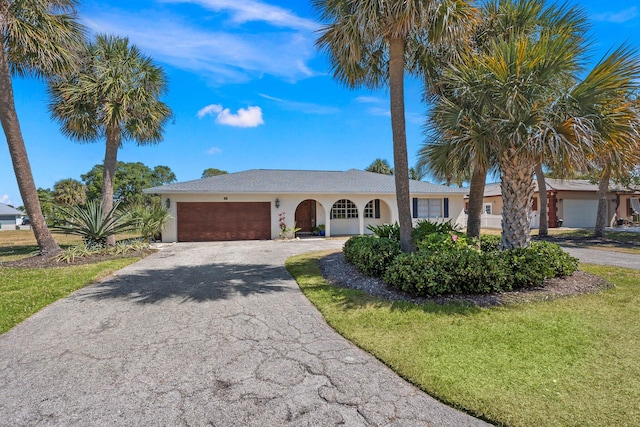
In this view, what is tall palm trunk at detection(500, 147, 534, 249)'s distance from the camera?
669 cm

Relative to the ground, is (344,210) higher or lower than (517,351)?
higher

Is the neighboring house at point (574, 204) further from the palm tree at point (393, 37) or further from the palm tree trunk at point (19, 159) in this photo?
the palm tree trunk at point (19, 159)

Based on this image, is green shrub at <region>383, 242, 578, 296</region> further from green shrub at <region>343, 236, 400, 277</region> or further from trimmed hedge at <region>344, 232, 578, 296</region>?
green shrub at <region>343, 236, 400, 277</region>

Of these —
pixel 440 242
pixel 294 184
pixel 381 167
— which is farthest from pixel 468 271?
pixel 381 167

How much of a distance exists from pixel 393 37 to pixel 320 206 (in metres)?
12.6

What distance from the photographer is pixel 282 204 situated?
17.6 m

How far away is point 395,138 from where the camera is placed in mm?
7309

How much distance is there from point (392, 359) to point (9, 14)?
548 inches

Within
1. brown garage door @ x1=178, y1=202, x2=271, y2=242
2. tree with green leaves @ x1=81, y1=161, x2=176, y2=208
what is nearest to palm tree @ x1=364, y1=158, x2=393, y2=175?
brown garage door @ x1=178, y1=202, x2=271, y2=242

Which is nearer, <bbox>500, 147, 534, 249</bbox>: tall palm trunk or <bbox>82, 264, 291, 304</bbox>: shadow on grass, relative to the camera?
<bbox>82, 264, 291, 304</bbox>: shadow on grass

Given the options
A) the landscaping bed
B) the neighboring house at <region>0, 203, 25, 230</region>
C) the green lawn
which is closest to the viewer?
→ the green lawn

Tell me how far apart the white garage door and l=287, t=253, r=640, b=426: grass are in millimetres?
22426

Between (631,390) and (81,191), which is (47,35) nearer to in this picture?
(631,390)

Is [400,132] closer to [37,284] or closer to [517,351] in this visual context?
[517,351]
